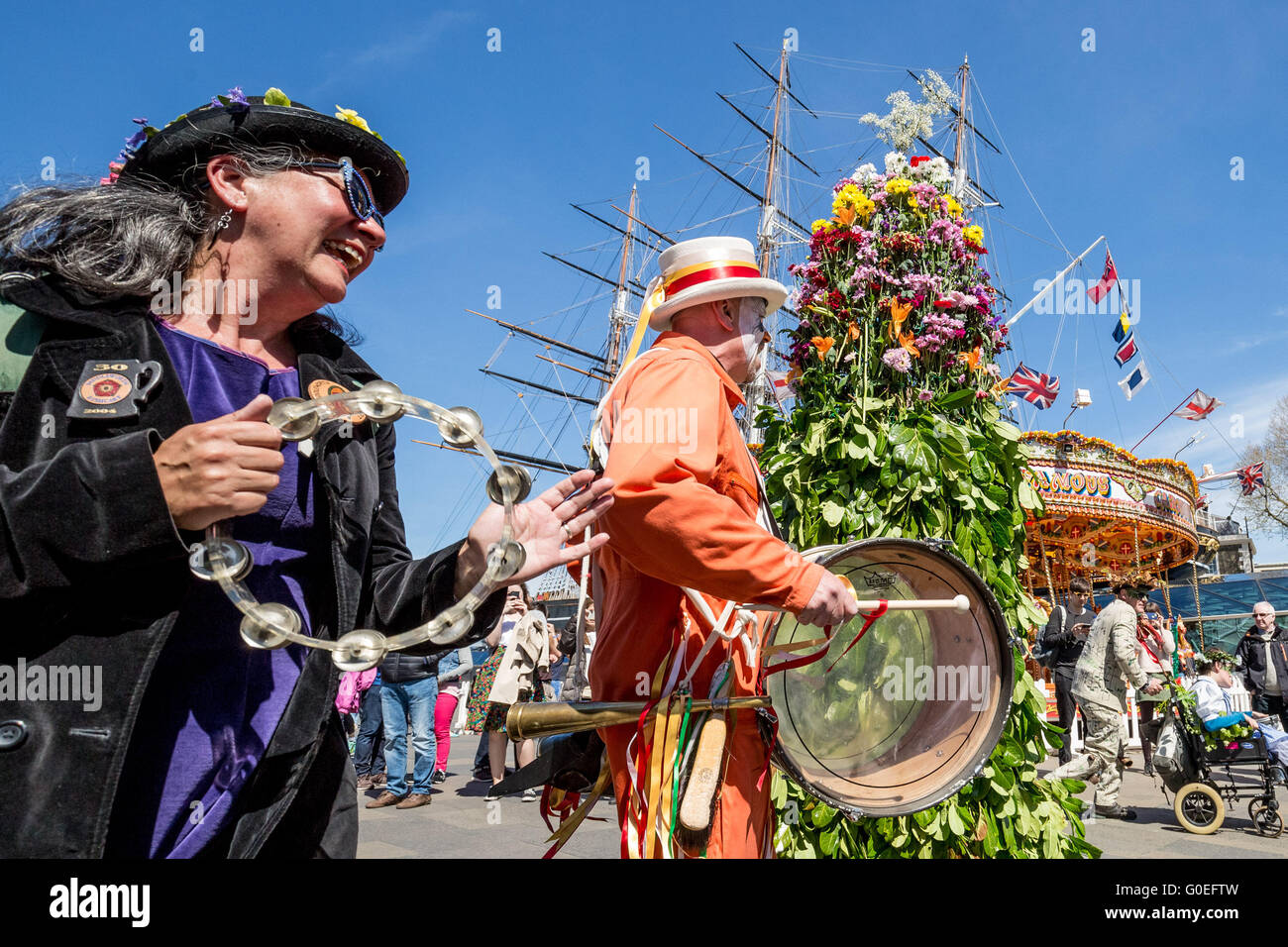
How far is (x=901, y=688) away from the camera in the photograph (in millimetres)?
2314

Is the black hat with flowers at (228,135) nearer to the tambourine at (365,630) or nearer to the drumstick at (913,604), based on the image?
the tambourine at (365,630)

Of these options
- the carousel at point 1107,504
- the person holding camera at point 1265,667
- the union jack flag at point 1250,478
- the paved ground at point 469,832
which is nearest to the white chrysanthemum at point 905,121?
the paved ground at point 469,832

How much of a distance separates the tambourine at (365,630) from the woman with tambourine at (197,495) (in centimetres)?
4

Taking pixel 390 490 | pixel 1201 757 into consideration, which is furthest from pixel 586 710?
pixel 1201 757

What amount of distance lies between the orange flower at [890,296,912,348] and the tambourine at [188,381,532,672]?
2.48 m

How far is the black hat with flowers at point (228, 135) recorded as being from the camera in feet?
5.02

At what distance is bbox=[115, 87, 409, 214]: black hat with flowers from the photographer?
153cm

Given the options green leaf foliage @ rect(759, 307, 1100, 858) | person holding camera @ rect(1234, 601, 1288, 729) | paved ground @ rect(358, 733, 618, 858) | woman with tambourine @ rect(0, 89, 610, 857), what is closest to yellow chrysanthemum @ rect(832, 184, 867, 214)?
green leaf foliage @ rect(759, 307, 1100, 858)

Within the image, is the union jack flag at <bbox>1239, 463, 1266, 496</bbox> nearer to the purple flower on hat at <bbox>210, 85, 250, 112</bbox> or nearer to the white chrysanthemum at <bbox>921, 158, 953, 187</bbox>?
the white chrysanthemum at <bbox>921, 158, 953, 187</bbox>

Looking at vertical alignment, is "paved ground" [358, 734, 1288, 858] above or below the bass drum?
below

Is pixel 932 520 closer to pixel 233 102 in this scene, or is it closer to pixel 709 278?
pixel 709 278

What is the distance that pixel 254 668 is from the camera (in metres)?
1.43
